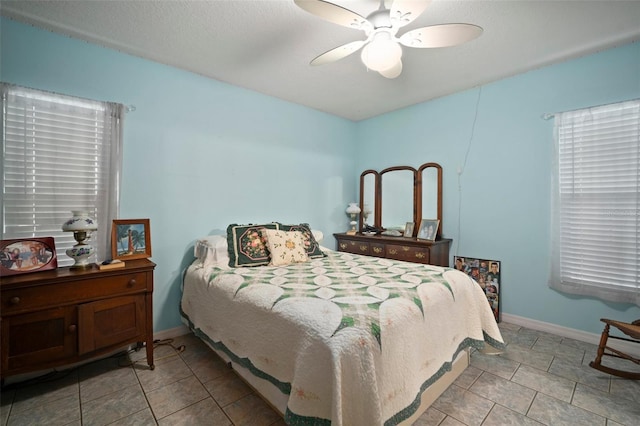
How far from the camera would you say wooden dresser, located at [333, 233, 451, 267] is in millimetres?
3040

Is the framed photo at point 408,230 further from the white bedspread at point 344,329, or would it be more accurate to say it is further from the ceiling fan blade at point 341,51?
the ceiling fan blade at point 341,51

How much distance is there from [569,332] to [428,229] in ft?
5.07

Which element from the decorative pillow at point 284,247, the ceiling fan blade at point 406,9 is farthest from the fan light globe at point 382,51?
the decorative pillow at point 284,247

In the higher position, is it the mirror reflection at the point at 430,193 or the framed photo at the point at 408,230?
the mirror reflection at the point at 430,193

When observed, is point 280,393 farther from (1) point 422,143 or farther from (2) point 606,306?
(1) point 422,143

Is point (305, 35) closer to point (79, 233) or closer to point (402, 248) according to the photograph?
point (79, 233)

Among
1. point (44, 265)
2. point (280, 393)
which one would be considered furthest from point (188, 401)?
point (44, 265)

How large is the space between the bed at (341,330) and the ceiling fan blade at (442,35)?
59.3 inches

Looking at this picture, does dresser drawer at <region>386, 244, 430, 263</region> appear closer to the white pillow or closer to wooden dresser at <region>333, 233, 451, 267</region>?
wooden dresser at <region>333, 233, 451, 267</region>

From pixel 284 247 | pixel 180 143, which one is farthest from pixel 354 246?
pixel 180 143

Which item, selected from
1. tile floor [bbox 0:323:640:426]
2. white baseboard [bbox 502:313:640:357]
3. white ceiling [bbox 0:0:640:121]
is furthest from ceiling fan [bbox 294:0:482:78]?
white baseboard [bbox 502:313:640:357]

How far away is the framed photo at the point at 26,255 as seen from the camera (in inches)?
67.3

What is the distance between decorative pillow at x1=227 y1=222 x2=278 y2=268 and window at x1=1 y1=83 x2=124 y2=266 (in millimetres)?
958

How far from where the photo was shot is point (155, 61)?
251 centimetres
